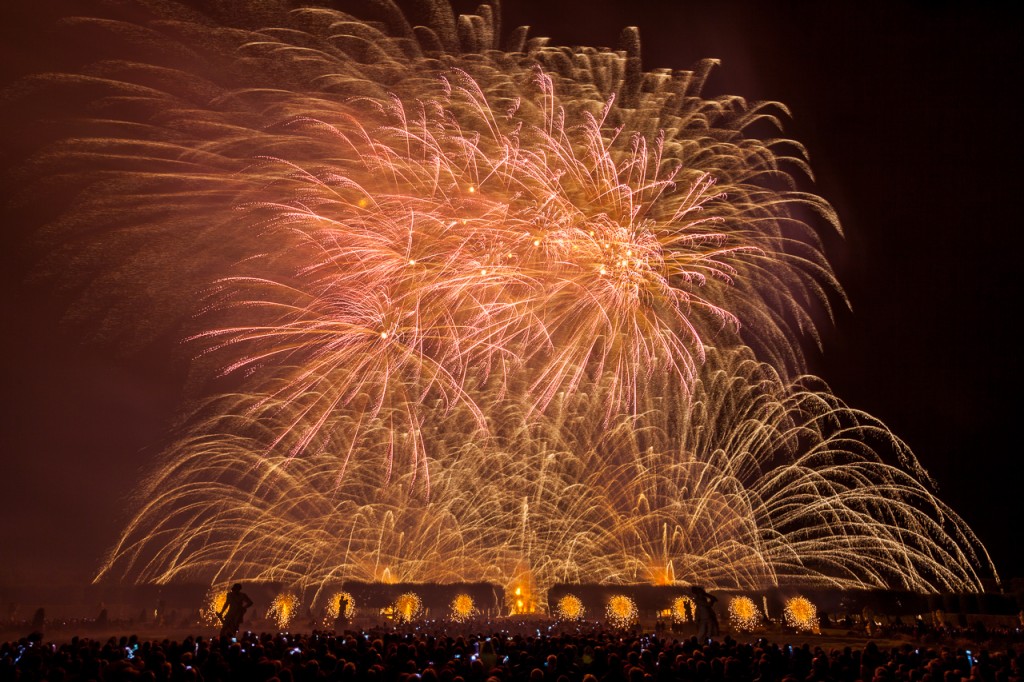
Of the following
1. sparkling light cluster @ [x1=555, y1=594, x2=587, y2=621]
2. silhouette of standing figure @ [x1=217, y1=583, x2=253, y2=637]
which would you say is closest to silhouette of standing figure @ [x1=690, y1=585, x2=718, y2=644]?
sparkling light cluster @ [x1=555, y1=594, x2=587, y2=621]

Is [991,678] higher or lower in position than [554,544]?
lower

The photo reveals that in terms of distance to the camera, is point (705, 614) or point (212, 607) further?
point (212, 607)

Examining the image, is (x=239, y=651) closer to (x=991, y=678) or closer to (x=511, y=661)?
(x=511, y=661)

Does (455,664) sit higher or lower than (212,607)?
lower

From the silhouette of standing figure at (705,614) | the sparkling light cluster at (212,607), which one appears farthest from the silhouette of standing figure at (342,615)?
the silhouette of standing figure at (705,614)

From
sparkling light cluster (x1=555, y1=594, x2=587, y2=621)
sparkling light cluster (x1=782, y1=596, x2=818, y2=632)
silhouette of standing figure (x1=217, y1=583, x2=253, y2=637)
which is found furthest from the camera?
sparkling light cluster (x1=555, y1=594, x2=587, y2=621)

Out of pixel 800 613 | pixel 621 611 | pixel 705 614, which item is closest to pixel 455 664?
pixel 705 614

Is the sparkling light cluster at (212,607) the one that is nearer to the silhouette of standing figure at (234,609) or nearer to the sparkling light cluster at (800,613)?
the silhouette of standing figure at (234,609)

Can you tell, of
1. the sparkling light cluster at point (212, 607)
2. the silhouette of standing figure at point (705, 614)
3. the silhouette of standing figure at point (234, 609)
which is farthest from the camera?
the sparkling light cluster at point (212, 607)

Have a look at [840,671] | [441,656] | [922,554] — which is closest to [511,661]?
[441,656]

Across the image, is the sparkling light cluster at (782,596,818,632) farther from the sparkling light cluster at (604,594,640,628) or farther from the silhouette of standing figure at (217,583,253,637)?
the silhouette of standing figure at (217,583,253,637)

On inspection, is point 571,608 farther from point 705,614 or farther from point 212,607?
point 212,607
